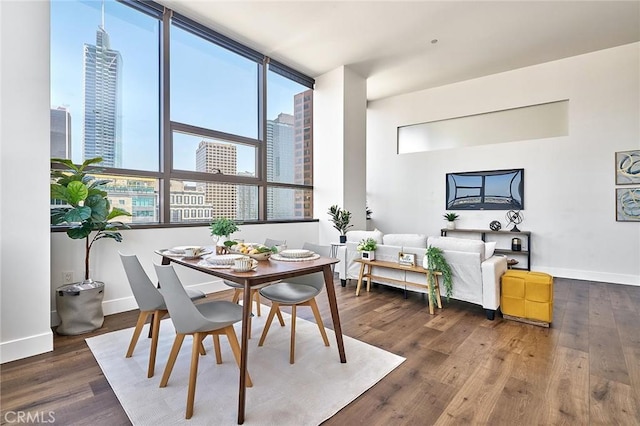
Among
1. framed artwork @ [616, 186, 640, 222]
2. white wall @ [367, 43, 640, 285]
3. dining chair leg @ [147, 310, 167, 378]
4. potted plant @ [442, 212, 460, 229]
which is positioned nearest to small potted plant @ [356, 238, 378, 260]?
dining chair leg @ [147, 310, 167, 378]

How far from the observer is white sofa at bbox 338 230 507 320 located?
10.0 ft

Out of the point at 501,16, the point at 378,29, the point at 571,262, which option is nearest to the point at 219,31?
the point at 378,29

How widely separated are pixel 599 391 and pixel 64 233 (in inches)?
173

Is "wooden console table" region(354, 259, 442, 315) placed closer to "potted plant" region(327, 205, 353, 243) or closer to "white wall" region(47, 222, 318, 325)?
"potted plant" region(327, 205, 353, 243)

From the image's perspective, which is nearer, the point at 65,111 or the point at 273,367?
the point at 273,367

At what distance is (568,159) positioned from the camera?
490 cm

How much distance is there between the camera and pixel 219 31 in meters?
4.20

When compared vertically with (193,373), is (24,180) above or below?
above

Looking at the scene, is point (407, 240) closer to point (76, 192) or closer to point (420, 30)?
point (420, 30)

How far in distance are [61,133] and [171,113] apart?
3.81ft

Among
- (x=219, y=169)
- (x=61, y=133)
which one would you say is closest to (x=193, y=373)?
(x=61, y=133)

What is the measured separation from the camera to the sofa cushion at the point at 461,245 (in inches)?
125

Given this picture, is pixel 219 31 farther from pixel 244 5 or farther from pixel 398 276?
pixel 398 276

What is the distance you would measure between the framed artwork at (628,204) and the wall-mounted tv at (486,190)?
121 centimetres
